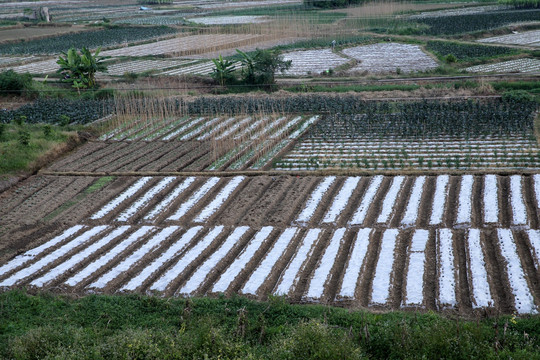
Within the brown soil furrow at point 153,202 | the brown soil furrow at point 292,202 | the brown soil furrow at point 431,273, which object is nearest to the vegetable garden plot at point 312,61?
the brown soil furrow at point 292,202

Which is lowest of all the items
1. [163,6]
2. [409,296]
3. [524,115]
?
[409,296]

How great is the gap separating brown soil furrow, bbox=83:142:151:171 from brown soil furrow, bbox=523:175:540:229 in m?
12.0

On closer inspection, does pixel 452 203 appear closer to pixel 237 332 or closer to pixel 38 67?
pixel 237 332

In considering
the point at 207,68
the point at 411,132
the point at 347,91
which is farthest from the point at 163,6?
the point at 411,132

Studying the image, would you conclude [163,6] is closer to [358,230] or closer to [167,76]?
[167,76]

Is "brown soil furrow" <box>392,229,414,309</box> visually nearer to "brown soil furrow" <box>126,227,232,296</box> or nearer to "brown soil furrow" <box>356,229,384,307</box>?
"brown soil furrow" <box>356,229,384,307</box>

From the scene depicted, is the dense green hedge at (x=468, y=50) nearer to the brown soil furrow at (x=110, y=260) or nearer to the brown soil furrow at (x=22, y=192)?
the brown soil furrow at (x=22, y=192)

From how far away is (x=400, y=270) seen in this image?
1054 cm

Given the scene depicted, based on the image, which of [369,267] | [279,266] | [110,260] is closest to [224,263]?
[279,266]

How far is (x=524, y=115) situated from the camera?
62.6 ft

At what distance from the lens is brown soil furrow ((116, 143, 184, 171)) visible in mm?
17503

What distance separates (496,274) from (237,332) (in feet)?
16.5

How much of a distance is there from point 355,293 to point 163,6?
6787cm

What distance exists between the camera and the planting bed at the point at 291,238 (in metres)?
10.0
